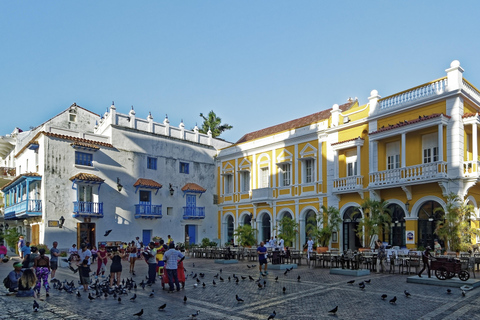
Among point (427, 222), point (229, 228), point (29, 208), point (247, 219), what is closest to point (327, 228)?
point (427, 222)

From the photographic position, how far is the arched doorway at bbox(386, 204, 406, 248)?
24.5 meters

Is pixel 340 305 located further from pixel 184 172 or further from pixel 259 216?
pixel 184 172

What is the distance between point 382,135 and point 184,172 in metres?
18.0

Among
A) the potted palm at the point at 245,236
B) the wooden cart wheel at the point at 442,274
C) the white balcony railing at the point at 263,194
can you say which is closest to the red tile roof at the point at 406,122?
the wooden cart wheel at the point at 442,274

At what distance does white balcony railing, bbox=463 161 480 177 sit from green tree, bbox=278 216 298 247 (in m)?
12.3

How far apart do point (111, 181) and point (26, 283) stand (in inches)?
765

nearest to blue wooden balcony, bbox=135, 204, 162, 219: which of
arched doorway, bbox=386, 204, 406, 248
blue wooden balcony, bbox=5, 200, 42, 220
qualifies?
blue wooden balcony, bbox=5, 200, 42, 220

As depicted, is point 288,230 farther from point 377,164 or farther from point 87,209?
point 87,209

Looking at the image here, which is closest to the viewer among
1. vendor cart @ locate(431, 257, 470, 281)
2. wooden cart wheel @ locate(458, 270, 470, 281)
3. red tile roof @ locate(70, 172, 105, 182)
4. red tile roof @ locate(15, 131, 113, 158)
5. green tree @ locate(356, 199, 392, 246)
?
vendor cart @ locate(431, 257, 470, 281)

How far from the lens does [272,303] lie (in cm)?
1176

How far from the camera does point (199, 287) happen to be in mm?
14773

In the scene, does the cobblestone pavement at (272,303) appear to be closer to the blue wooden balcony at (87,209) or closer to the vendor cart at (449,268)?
the vendor cart at (449,268)

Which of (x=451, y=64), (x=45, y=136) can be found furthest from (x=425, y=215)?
(x=45, y=136)

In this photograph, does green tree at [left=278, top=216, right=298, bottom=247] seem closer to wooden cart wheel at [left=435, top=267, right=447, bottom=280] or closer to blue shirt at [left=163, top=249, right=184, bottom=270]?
wooden cart wheel at [left=435, top=267, right=447, bottom=280]
